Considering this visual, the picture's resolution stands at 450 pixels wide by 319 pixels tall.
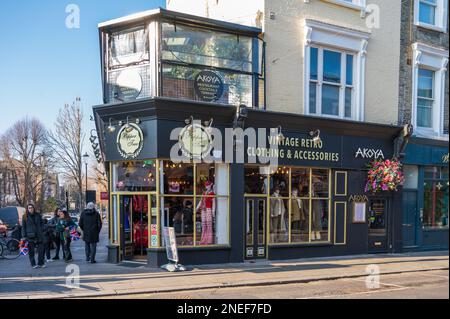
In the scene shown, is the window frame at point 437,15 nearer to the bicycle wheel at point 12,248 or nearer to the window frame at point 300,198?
the window frame at point 300,198

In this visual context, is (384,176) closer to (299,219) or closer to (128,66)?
(299,219)

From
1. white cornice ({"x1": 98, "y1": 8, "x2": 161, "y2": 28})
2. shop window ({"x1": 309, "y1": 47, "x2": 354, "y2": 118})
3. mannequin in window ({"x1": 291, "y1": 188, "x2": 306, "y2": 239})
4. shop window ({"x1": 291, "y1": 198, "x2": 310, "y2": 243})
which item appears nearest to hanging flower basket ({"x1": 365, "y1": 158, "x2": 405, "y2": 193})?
shop window ({"x1": 309, "y1": 47, "x2": 354, "y2": 118})

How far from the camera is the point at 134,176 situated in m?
12.4

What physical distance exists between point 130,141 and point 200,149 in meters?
2.00

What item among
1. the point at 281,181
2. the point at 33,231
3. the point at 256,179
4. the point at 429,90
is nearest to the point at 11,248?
the point at 33,231

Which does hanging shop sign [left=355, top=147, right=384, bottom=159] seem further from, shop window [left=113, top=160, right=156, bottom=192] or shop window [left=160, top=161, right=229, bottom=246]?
shop window [left=113, top=160, right=156, bottom=192]

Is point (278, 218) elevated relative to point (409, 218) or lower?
elevated

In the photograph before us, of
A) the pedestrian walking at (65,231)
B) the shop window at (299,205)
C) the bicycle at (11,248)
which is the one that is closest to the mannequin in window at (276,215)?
the shop window at (299,205)

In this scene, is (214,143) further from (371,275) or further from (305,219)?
(371,275)

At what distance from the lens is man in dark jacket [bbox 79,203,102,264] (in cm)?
1273

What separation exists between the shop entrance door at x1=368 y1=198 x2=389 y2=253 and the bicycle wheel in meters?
12.6

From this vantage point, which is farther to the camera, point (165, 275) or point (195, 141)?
point (195, 141)

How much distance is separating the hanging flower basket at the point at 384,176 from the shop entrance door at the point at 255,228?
162 inches
